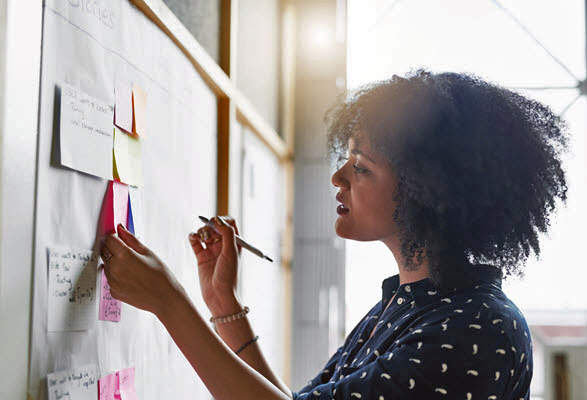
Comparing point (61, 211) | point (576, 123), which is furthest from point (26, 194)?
point (576, 123)

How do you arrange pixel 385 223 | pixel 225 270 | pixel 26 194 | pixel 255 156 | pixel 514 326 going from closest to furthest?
pixel 26 194 < pixel 514 326 < pixel 385 223 < pixel 225 270 < pixel 255 156

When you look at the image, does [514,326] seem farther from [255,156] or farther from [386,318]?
[255,156]

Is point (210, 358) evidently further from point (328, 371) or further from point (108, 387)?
point (328, 371)

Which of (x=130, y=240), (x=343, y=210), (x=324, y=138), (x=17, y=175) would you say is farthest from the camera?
(x=324, y=138)

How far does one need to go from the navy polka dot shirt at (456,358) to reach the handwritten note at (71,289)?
0.94 ft

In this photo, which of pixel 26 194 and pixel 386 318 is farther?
pixel 386 318

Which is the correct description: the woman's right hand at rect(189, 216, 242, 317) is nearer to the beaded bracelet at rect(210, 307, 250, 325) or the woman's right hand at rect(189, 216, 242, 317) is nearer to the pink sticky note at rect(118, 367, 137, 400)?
the beaded bracelet at rect(210, 307, 250, 325)

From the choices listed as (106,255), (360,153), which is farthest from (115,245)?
(360,153)

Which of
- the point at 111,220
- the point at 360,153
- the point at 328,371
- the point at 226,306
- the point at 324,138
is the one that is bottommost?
the point at 328,371

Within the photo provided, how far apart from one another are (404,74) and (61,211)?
0.54 metres

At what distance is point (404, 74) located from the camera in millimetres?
983

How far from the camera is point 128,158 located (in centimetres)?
92

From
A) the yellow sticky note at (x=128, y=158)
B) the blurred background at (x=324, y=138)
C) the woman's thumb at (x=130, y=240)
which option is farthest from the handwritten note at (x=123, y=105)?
the blurred background at (x=324, y=138)

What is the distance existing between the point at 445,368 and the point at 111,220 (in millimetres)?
466
